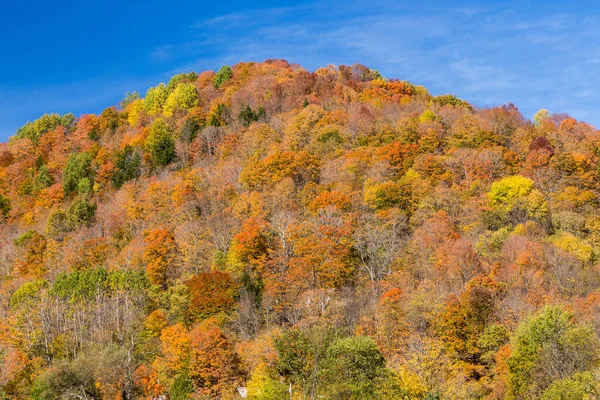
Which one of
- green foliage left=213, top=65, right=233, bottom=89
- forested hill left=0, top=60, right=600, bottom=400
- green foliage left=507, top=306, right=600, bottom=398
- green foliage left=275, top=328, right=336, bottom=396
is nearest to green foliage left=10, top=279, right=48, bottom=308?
forested hill left=0, top=60, right=600, bottom=400

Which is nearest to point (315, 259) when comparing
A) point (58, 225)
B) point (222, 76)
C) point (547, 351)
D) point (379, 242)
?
point (379, 242)

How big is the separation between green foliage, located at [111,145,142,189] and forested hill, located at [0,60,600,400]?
37 cm

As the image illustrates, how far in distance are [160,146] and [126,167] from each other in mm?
7090

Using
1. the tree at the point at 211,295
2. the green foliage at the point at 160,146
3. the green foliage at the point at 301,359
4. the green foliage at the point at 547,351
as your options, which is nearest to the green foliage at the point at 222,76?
the green foliage at the point at 160,146

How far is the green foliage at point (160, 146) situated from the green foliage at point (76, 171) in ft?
40.8

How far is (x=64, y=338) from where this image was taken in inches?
2085


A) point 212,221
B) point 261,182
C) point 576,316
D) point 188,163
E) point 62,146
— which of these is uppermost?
point 62,146

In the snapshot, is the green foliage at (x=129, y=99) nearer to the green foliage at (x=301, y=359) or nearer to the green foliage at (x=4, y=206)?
the green foliage at (x=4, y=206)

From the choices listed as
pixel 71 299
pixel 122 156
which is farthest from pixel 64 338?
pixel 122 156

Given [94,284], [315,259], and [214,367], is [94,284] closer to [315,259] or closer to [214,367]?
[214,367]

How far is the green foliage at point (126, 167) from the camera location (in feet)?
314

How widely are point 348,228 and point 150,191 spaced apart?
33.7 metres

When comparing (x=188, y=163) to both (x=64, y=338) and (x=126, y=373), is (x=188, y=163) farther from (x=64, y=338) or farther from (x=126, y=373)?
(x=126, y=373)

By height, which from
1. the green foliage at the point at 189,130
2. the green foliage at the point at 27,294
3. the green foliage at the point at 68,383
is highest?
the green foliage at the point at 189,130
